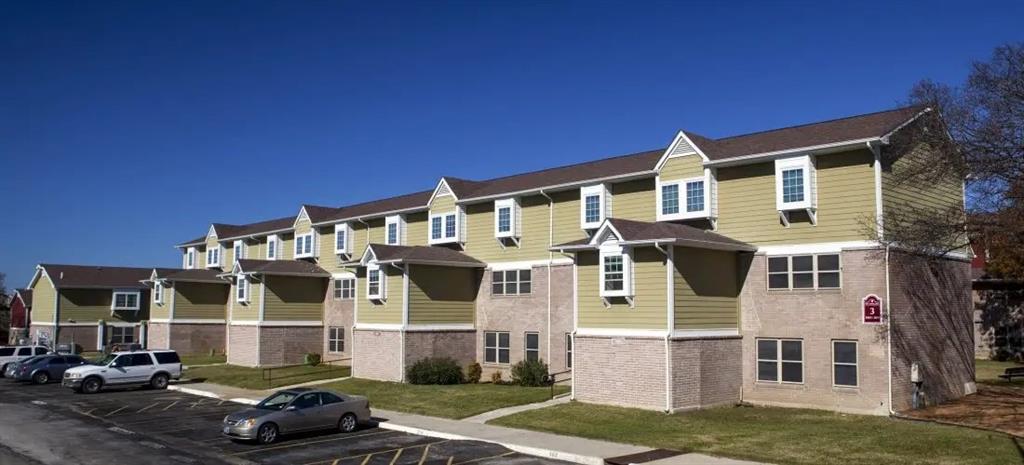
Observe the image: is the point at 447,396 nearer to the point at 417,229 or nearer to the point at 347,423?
the point at 347,423

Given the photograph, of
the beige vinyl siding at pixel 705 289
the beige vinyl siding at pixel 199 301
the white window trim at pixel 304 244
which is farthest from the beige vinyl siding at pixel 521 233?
the beige vinyl siding at pixel 199 301

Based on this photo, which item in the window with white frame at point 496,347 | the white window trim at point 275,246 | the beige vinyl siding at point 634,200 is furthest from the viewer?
the white window trim at point 275,246

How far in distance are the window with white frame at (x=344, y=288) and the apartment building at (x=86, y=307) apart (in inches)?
1010

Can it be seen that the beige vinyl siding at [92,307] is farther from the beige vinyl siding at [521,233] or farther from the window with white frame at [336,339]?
the beige vinyl siding at [521,233]

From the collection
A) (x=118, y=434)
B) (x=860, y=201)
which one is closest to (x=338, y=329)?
(x=118, y=434)

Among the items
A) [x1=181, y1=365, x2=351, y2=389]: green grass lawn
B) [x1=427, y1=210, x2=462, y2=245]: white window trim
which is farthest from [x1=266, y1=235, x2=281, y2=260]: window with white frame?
[x1=427, y1=210, x2=462, y2=245]: white window trim

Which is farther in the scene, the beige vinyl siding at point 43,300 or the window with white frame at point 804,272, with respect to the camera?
the beige vinyl siding at point 43,300

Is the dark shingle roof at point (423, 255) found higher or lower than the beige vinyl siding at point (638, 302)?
higher

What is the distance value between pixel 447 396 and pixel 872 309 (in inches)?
613

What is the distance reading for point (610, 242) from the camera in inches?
1116

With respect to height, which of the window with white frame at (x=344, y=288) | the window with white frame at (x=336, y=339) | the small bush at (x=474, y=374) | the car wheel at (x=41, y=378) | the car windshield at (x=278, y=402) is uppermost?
the window with white frame at (x=344, y=288)

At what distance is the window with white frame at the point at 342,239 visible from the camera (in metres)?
48.1

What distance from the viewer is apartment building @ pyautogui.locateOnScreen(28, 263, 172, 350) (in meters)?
65.6

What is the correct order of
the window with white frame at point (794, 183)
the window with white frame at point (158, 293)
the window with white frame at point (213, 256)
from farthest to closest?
the window with white frame at point (213, 256), the window with white frame at point (158, 293), the window with white frame at point (794, 183)
